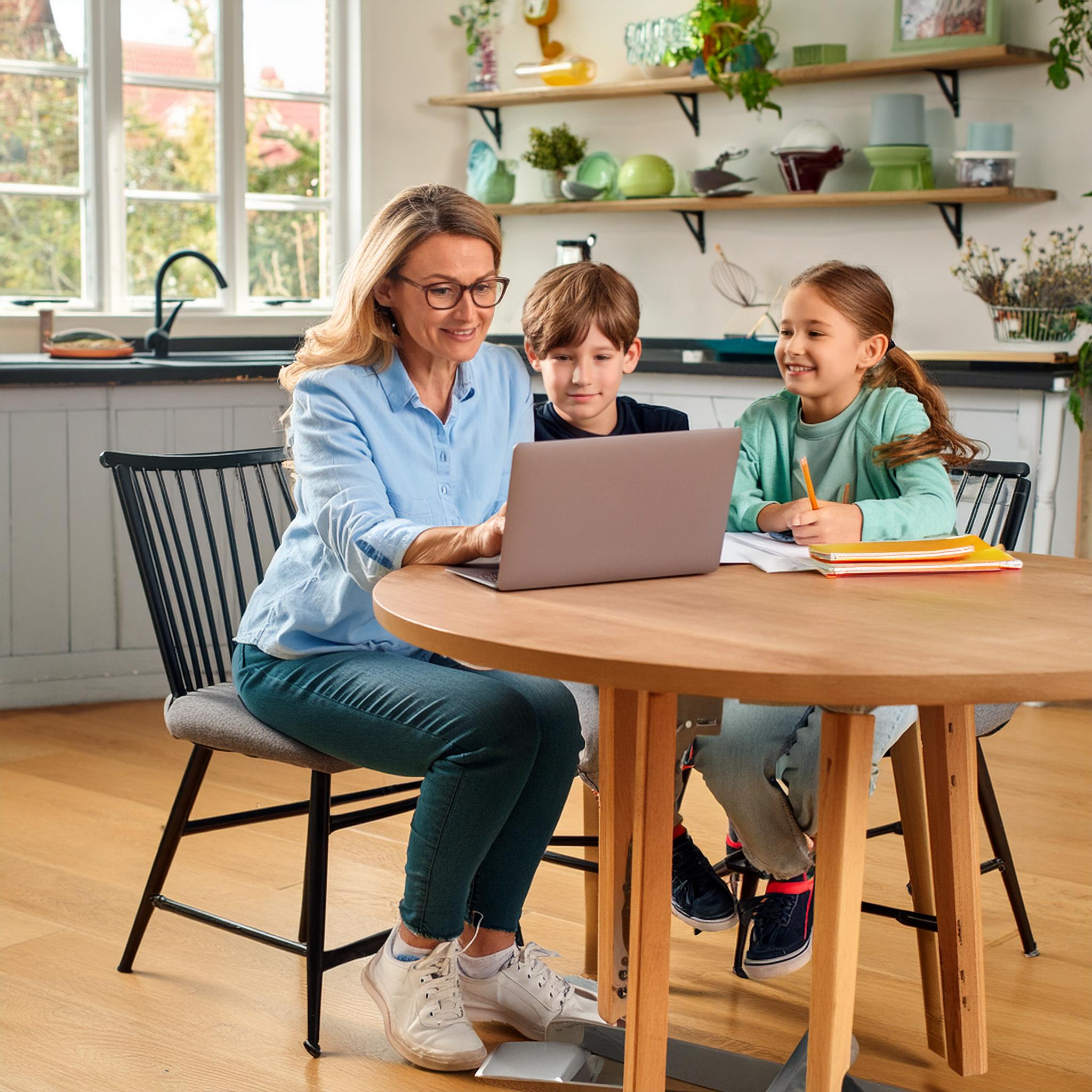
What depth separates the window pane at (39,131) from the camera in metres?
4.40

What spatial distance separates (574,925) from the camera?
236 centimetres

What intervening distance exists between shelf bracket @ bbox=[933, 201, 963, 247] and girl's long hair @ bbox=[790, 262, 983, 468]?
2.29 metres

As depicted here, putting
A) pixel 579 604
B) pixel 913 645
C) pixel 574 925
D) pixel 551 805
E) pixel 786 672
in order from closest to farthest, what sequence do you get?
pixel 786 672 < pixel 913 645 < pixel 579 604 < pixel 551 805 < pixel 574 925

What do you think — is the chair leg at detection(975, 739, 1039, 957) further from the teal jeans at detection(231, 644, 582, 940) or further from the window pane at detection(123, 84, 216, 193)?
the window pane at detection(123, 84, 216, 193)

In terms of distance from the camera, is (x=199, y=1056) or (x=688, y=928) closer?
(x=199, y=1056)

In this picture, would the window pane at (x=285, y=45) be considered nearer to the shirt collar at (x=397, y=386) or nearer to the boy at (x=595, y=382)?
the boy at (x=595, y=382)

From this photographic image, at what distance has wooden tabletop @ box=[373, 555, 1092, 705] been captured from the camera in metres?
1.18

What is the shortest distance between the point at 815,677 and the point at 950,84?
3484 mm

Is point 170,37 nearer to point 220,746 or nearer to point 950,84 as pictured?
point 950,84

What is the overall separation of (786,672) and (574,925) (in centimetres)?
130

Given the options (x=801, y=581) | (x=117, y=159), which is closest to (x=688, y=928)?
(x=801, y=581)

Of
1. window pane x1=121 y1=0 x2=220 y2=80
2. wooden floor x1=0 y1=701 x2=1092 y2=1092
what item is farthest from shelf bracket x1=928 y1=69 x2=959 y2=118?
window pane x1=121 y1=0 x2=220 y2=80

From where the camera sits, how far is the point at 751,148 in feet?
15.3

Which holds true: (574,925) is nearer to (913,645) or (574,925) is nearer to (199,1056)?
(199,1056)
